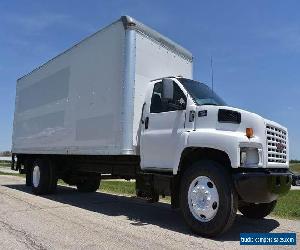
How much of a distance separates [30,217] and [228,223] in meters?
3.94

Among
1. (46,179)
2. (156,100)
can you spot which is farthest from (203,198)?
(46,179)

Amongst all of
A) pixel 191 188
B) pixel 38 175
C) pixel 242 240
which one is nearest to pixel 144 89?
pixel 191 188

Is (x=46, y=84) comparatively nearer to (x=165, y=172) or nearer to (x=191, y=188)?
(x=165, y=172)

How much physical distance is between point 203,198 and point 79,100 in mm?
4783

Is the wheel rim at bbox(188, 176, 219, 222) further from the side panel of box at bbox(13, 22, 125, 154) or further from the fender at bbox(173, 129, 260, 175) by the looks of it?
the side panel of box at bbox(13, 22, 125, 154)

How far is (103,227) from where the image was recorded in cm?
711

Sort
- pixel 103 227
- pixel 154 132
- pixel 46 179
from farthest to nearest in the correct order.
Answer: pixel 46 179 < pixel 154 132 < pixel 103 227

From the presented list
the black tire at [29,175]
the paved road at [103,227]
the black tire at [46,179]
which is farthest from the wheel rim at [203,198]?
the black tire at [29,175]

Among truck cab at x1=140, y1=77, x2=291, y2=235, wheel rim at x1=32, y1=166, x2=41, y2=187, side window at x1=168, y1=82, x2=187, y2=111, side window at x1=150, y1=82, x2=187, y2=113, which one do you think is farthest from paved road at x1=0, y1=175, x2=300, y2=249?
side window at x1=168, y1=82, x2=187, y2=111

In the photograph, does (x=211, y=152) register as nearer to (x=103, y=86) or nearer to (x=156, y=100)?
(x=156, y=100)

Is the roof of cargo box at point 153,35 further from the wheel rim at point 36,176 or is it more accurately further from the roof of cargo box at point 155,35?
the wheel rim at point 36,176

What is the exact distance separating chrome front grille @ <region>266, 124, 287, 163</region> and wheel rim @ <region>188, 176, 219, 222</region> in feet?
3.44

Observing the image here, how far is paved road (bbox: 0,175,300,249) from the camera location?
19.4ft

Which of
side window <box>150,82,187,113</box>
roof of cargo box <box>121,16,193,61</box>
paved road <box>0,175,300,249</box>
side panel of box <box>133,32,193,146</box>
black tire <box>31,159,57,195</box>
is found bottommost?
paved road <box>0,175,300,249</box>
